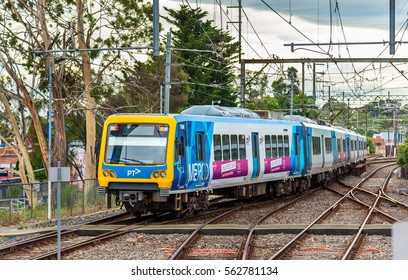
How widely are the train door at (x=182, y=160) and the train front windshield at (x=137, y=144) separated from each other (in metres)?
0.44

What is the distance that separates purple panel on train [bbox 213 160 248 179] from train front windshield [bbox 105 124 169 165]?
122 inches

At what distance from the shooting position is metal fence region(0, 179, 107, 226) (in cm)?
2473

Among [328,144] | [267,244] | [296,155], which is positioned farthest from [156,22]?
[328,144]

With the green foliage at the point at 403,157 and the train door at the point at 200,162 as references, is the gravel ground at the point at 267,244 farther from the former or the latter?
the green foliage at the point at 403,157

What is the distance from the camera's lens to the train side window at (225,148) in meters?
23.8

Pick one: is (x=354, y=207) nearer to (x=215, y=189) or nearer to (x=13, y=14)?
(x=215, y=189)

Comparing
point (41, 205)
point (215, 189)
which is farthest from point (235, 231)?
point (41, 205)

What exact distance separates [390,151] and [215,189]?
9864cm

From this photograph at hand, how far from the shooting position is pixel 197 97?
2456 inches

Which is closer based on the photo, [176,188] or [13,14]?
[176,188]

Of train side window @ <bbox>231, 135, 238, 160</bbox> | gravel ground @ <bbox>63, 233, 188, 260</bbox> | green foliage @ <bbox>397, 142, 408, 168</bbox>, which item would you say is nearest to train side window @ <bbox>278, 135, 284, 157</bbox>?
train side window @ <bbox>231, 135, 238, 160</bbox>

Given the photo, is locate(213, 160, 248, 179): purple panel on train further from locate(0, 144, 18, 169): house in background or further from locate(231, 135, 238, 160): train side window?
locate(0, 144, 18, 169): house in background

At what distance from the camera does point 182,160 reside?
20.8 metres

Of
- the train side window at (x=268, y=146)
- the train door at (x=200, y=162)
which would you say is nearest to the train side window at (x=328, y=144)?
the train side window at (x=268, y=146)
